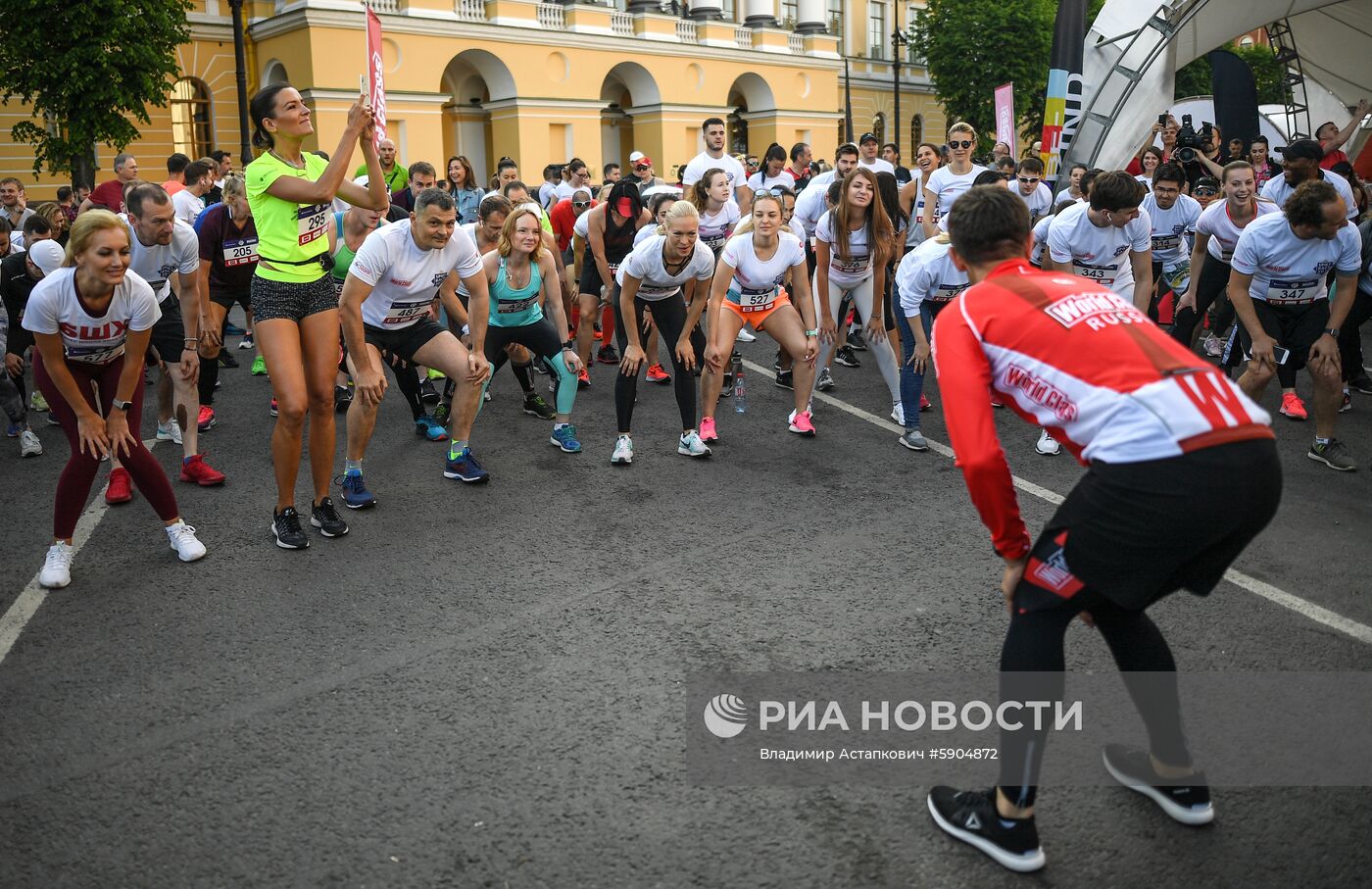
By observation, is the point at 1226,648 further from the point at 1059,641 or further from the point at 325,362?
the point at 325,362

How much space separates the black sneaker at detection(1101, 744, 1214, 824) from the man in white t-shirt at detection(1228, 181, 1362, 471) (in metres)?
4.53

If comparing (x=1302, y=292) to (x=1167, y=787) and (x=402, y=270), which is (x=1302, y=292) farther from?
(x=402, y=270)

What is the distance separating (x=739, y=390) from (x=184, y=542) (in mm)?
4284

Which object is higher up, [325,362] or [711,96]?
[711,96]

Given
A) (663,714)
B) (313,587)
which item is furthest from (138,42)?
(663,714)

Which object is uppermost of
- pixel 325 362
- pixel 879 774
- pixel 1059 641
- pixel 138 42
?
pixel 138 42

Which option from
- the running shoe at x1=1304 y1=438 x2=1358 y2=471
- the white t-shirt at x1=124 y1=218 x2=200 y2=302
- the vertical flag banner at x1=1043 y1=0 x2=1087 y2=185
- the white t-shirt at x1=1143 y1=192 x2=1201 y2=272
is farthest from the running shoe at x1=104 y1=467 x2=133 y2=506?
the vertical flag banner at x1=1043 y1=0 x2=1087 y2=185

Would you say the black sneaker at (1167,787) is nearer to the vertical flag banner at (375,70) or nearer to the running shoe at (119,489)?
the vertical flag banner at (375,70)

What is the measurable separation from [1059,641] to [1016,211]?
121cm

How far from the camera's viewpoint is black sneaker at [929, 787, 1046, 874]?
9.26 feet

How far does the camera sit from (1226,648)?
415 cm

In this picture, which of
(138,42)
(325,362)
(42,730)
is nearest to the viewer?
(42,730)

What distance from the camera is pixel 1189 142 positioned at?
549 inches

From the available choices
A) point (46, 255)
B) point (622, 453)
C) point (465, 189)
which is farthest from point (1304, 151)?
point (46, 255)
